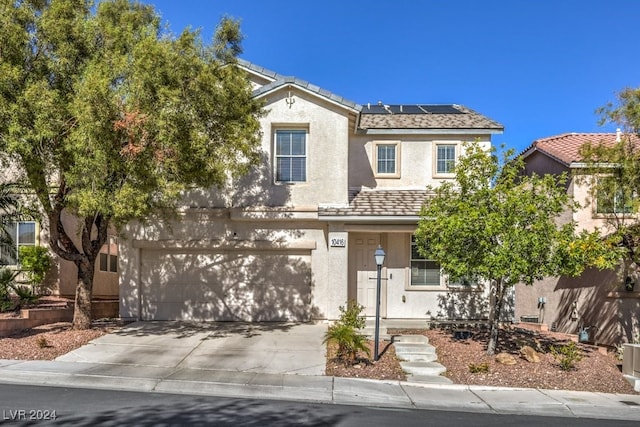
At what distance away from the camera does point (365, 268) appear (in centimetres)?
1584

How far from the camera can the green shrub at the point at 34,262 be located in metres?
16.1

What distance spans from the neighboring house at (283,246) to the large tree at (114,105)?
279 centimetres

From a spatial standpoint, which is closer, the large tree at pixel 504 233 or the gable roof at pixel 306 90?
the large tree at pixel 504 233

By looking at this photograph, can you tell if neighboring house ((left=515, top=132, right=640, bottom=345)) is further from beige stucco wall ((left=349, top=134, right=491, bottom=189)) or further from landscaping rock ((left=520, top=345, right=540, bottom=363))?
beige stucco wall ((left=349, top=134, right=491, bottom=189))

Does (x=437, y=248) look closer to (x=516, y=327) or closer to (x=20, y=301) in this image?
(x=516, y=327)

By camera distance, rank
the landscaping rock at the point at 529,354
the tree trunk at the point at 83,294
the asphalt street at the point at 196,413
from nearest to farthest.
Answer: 1. the asphalt street at the point at 196,413
2. the landscaping rock at the point at 529,354
3. the tree trunk at the point at 83,294

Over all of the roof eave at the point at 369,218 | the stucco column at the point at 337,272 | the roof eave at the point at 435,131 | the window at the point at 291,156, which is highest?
the roof eave at the point at 435,131

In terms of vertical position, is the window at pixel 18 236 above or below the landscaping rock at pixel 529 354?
above

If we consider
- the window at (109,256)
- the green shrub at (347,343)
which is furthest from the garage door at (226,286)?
the window at (109,256)

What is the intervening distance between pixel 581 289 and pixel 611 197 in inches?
177

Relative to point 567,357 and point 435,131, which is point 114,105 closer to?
point 435,131

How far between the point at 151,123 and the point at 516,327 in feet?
36.5

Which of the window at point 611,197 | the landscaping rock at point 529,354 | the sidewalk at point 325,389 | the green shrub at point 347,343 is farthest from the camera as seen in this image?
the window at point 611,197

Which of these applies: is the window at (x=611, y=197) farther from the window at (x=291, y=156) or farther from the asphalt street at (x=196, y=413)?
the window at (x=291, y=156)
